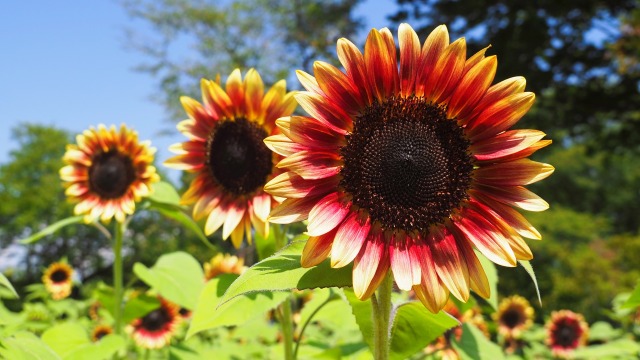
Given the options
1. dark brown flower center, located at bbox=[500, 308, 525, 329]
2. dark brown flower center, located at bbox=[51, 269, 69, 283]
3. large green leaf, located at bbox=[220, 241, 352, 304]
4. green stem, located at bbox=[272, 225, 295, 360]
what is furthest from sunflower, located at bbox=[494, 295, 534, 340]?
dark brown flower center, located at bbox=[51, 269, 69, 283]

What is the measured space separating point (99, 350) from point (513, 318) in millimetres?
3422

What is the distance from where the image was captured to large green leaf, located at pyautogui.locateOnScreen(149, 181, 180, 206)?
193 centimetres

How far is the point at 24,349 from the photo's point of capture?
1088 mm

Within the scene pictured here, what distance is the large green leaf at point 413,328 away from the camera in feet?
3.87

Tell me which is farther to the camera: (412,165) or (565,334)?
(565,334)

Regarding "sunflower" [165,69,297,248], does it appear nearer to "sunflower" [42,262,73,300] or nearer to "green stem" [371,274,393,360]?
"green stem" [371,274,393,360]

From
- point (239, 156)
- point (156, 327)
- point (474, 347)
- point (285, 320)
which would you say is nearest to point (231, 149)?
point (239, 156)

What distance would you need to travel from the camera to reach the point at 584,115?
13367 mm

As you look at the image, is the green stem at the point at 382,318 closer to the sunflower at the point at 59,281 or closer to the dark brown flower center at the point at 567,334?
the dark brown flower center at the point at 567,334

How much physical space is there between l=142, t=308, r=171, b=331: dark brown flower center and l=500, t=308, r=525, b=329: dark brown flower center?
2.52 meters

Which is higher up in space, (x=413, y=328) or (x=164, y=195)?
(x=164, y=195)

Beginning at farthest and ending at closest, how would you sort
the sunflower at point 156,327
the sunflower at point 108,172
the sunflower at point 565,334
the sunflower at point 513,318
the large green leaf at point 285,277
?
the sunflower at point 513,318 < the sunflower at point 565,334 < the sunflower at point 156,327 < the sunflower at point 108,172 < the large green leaf at point 285,277

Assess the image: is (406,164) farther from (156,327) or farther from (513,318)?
(513,318)

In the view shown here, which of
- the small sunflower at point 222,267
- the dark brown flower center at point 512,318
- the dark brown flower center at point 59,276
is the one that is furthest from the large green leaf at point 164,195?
the dark brown flower center at point 59,276
